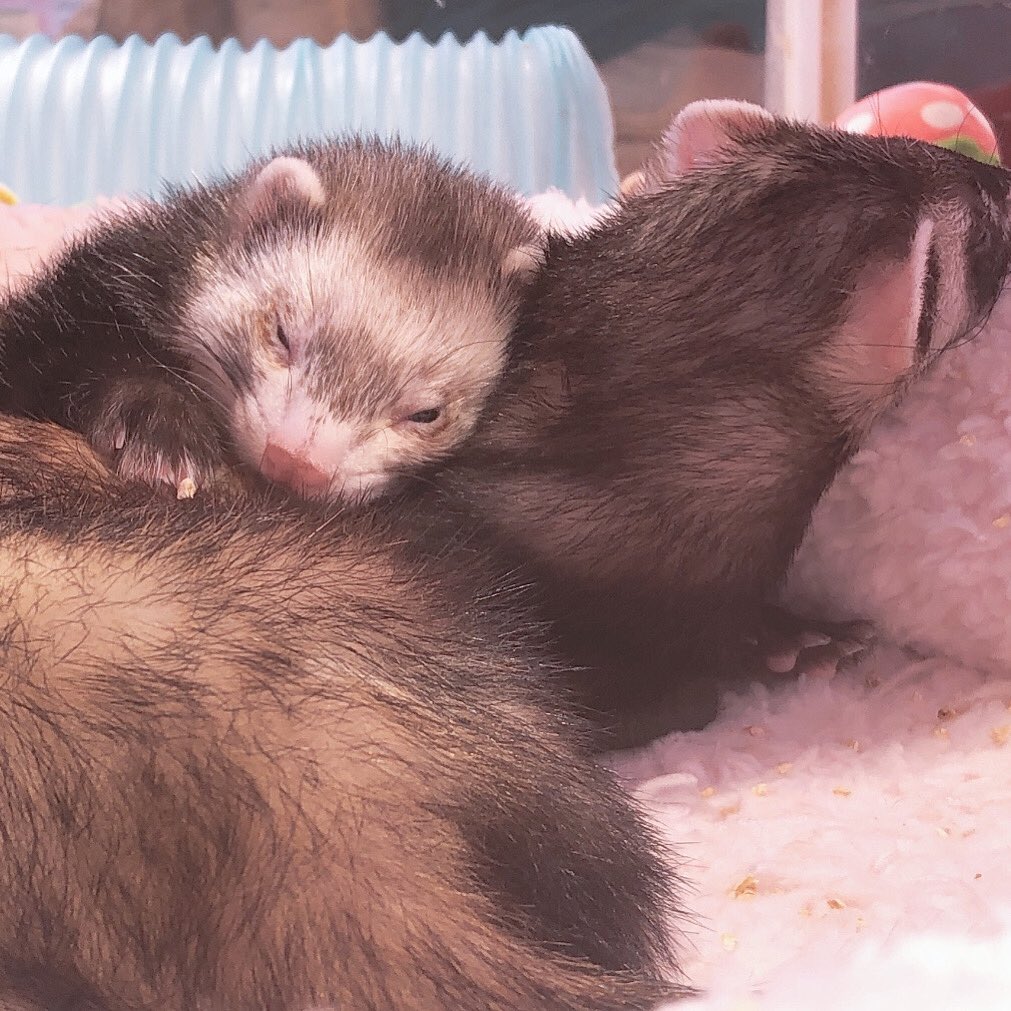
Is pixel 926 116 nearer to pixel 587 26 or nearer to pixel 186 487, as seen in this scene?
pixel 186 487

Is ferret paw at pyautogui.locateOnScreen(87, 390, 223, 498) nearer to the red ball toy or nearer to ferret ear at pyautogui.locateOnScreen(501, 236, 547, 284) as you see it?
ferret ear at pyautogui.locateOnScreen(501, 236, 547, 284)

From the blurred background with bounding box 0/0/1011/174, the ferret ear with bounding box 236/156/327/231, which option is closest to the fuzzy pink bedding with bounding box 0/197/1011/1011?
the ferret ear with bounding box 236/156/327/231

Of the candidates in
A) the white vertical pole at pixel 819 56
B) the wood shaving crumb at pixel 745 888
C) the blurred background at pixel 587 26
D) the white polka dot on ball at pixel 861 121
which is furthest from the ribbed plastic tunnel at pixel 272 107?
the wood shaving crumb at pixel 745 888

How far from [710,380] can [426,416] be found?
0.28 metres

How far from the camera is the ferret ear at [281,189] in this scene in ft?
3.65

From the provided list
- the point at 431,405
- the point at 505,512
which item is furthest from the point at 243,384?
the point at 505,512

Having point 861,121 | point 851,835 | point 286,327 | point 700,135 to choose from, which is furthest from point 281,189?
point 861,121

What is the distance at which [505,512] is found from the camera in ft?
3.14

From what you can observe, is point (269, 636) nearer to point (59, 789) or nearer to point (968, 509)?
point (59, 789)

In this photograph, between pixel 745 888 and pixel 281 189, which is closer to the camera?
pixel 745 888

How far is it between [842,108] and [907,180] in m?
1.28

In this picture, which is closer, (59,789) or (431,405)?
(59,789)

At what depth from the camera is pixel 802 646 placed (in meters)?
1.08

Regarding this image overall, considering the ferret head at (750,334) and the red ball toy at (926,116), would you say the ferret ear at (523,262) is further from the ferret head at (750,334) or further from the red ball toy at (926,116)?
the red ball toy at (926,116)
